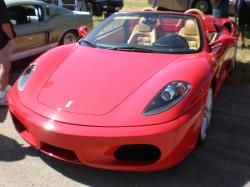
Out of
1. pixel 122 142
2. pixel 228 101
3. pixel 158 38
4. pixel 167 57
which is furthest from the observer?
A: pixel 228 101

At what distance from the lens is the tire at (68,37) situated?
7328 millimetres

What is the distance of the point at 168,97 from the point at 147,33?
164 centimetres

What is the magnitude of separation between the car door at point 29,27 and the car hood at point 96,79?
250cm

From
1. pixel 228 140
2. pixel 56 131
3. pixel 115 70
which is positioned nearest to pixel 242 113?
pixel 228 140

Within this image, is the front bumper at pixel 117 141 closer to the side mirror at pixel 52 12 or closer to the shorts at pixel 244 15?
the side mirror at pixel 52 12

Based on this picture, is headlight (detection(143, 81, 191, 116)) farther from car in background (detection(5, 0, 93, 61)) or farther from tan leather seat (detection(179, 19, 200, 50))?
car in background (detection(5, 0, 93, 61))

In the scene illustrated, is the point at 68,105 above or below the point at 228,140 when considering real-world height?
above

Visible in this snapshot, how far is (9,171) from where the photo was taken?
3.25 meters

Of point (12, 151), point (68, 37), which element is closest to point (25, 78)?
point (12, 151)

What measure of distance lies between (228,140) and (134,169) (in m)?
1.38

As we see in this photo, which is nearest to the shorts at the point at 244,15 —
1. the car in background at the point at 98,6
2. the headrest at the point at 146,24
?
the headrest at the point at 146,24

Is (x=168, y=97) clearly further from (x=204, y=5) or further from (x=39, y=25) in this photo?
(x=204, y=5)

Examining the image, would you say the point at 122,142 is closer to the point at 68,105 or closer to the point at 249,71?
the point at 68,105

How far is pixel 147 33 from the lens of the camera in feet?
15.1
